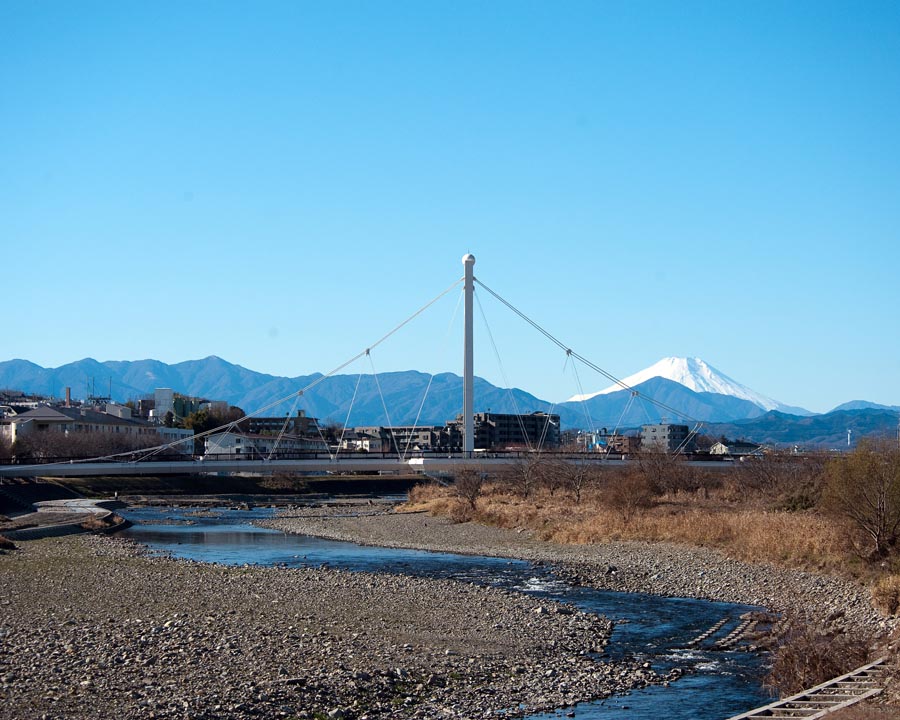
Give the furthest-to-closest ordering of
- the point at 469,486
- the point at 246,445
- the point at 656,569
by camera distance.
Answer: the point at 246,445 → the point at 469,486 → the point at 656,569

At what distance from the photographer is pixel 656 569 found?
93.1 feet

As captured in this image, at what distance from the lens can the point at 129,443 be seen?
95.6 meters

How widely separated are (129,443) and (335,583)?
248 ft

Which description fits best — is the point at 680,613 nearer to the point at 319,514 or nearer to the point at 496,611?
the point at 496,611

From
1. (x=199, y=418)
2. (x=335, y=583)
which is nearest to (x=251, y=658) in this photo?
(x=335, y=583)

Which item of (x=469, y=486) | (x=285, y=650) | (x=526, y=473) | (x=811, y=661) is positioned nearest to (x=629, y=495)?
(x=469, y=486)

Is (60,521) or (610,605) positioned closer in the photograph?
(610,605)

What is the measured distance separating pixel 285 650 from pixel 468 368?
40.0 m

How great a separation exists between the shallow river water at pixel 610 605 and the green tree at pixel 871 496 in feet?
17.4

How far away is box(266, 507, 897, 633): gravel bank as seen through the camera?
72.1 feet

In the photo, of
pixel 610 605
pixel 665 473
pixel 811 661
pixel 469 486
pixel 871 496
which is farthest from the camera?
pixel 469 486

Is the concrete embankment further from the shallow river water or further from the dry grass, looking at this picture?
the dry grass

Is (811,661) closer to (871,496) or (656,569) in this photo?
(871,496)

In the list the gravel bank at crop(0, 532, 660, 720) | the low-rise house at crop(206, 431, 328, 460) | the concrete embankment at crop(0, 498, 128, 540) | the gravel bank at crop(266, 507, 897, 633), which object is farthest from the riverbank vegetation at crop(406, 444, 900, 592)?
the low-rise house at crop(206, 431, 328, 460)
